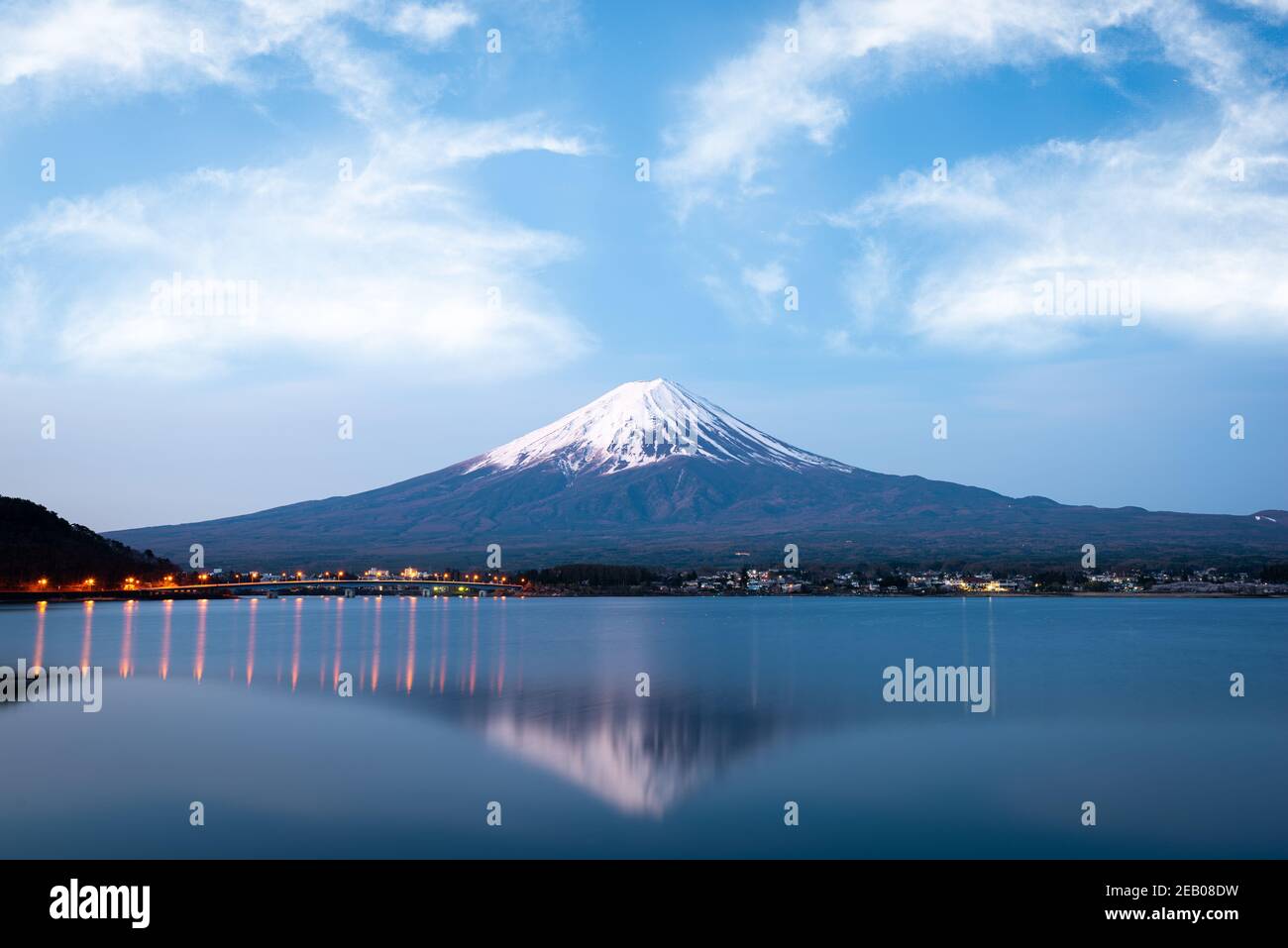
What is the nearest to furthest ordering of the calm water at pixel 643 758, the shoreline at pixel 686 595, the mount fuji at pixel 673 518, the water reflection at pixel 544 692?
the calm water at pixel 643 758 → the water reflection at pixel 544 692 → the shoreline at pixel 686 595 → the mount fuji at pixel 673 518

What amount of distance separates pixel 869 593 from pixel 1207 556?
43464mm

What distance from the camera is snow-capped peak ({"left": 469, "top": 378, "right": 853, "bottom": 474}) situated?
169 m

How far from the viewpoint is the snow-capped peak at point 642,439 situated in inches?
6668

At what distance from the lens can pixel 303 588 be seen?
293 feet

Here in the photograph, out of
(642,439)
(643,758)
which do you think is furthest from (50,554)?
(642,439)

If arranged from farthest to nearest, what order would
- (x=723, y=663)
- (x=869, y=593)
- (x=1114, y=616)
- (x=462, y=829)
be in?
(x=869, y=593) < (x=1114, y=616) < (x=723, y=663) < (x=462, y=829)

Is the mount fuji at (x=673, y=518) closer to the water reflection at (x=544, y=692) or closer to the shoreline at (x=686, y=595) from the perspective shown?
the shoreline at (x=686, y=595)

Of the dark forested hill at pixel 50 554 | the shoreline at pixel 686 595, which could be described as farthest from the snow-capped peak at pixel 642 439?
the dark forested hill at pixel 50 554

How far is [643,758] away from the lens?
14.0 metres

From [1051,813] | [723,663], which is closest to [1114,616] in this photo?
[723,663]

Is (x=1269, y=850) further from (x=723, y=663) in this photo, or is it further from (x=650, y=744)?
(x=723, y=663)

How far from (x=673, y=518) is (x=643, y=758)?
439 feet

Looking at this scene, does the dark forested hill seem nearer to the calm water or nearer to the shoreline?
the shoreline

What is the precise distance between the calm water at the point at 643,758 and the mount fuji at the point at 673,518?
3135 inches
